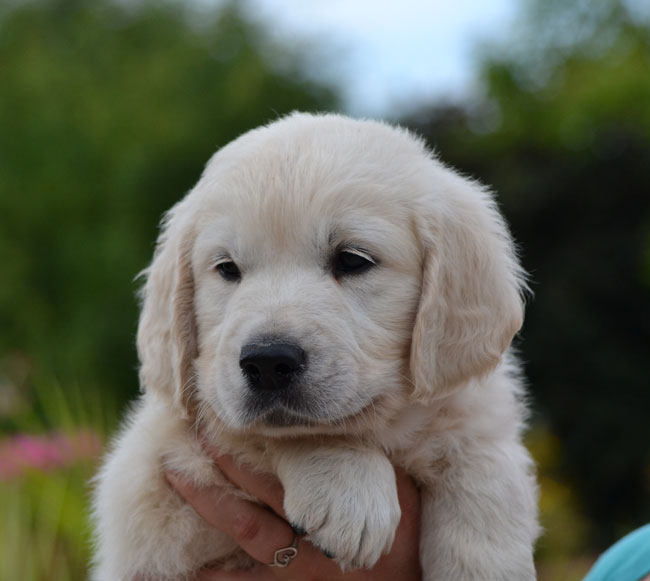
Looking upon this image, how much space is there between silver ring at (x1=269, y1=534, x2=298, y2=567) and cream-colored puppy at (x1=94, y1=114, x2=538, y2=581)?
0.67 feet

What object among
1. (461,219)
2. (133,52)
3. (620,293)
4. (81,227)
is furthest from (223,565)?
(133,52)

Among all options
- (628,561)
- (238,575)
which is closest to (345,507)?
(238,575)

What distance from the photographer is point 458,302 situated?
3533mm

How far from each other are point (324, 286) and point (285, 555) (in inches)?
40.3

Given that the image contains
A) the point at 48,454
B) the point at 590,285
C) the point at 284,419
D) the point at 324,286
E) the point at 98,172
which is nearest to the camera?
the point at 284,419

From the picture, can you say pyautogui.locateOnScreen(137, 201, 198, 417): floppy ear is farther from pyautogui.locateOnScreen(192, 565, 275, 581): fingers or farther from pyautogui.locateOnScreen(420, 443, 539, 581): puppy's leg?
pyautogui.locateOnScreen(420, 443, 539, 581): puppy's leg

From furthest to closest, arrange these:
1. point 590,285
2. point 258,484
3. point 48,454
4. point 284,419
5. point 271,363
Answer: point 590,285, point 48,454, point 258,484, point 284,419, point 271,363

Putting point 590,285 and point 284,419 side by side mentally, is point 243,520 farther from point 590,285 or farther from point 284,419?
point 590,285

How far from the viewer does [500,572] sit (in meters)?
3.28

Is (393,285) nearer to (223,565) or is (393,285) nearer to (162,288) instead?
(162,288)

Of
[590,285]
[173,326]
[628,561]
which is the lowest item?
[590,285]

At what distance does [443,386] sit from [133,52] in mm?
23972

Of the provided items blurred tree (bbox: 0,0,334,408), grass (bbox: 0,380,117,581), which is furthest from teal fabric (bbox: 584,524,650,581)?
blurred tree (bbox: 0,0,334,408)

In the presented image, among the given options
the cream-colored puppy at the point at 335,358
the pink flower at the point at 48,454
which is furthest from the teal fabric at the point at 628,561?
the pink flower at the point at 48,454
